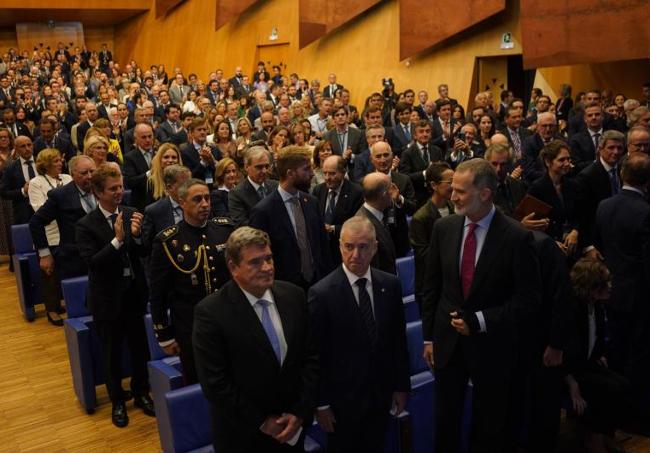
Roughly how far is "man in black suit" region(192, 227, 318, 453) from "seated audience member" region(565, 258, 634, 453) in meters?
1.39

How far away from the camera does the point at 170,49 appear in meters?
16.5

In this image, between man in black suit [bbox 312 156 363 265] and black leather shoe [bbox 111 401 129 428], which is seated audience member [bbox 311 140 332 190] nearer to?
man in black suit [bbox 312 156 363 265]

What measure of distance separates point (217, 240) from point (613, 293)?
1.87 metres

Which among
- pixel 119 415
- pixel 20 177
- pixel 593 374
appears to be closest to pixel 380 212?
pixel 593 374

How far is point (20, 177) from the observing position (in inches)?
208

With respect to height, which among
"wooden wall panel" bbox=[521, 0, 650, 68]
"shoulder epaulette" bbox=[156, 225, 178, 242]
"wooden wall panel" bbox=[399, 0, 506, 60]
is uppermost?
"wooden wall panel" bbox=[399, 0, 506, 60]

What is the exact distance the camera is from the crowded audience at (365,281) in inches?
81.0

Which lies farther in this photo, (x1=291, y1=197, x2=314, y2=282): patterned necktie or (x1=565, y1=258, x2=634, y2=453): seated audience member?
(x1=291, y1=197, x2=314, y2=282): patterned necktie

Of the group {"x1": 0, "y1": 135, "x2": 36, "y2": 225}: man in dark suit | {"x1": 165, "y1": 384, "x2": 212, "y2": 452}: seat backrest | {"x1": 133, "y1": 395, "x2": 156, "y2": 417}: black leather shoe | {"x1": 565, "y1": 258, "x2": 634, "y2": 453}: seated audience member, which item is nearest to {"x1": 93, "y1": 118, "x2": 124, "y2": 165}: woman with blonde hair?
{"x1": 0, "y1": 135, "x2": 36, "y2": 225}: man in dark suit

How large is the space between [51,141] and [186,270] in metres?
4.16

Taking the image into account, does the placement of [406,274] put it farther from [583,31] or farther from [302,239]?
[583,31]

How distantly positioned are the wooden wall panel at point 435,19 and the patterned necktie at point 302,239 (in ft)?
23.6

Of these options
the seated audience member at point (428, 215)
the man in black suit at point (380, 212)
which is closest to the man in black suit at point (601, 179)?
the seated audience member at point (428, 215)

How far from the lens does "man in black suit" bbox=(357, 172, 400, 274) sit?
3.06 m
